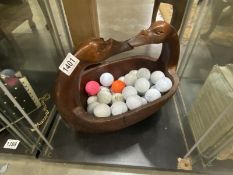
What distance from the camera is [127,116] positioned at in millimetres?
700

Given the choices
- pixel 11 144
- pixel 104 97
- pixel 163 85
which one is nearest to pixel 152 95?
pixel 163 85

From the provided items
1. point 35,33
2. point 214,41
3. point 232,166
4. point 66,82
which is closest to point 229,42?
point 214,41

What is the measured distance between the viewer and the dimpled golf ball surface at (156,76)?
81 cm

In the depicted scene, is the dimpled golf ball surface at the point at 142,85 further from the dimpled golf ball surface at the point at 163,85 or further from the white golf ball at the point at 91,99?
the white golf ball at the point at 91,99

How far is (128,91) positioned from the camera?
0.79 metres

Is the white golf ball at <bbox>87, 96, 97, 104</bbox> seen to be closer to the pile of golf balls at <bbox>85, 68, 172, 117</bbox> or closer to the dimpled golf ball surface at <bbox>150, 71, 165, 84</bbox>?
the pile of golf balls at <bbox>85, 68, 172, 117</bbox>

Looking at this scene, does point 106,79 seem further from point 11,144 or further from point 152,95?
point 11,144

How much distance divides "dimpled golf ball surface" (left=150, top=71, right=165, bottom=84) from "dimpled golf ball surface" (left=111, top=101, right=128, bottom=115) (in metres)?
0.17

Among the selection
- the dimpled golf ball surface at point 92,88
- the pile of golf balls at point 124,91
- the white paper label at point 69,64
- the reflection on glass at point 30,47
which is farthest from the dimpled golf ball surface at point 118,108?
the reflection on glass at point 30,47

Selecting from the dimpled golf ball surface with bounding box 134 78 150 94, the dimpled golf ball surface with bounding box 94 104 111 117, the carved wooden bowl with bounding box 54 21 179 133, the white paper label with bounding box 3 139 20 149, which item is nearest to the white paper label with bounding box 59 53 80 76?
the carved wooden bowl with bounding box 54 21 179 133

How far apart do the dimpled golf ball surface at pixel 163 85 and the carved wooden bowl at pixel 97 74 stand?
0.02 metres

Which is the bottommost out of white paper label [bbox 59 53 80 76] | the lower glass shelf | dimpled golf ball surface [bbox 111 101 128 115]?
the lower glass shelf

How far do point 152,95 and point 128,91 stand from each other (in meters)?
0.09

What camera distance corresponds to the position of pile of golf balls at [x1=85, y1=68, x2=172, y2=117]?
0.74 m
